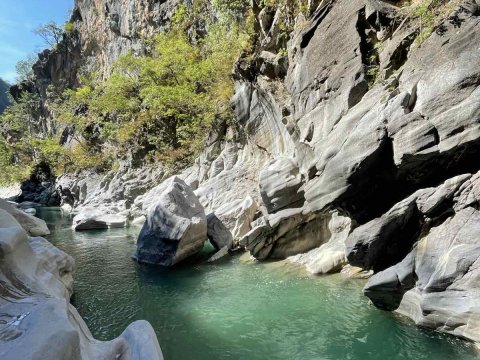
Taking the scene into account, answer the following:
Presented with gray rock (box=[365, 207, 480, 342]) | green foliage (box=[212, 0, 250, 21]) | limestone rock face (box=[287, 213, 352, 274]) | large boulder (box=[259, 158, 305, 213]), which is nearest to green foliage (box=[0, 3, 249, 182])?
green foliage (box=[212, 0, 250, 21])

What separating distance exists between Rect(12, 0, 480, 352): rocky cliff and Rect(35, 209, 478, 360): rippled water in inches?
24.7

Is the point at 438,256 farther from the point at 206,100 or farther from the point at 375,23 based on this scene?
the point at 206,100

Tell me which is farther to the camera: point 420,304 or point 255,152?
point 255,152

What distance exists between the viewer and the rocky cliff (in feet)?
23.9

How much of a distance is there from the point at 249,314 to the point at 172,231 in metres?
5.43

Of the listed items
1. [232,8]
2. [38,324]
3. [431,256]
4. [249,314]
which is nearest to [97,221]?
[232,8]

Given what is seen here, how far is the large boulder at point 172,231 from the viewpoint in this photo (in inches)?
524

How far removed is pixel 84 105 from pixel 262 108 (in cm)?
3184

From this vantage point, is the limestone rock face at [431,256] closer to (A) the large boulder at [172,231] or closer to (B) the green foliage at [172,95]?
(A) the large boulder at [172,231]


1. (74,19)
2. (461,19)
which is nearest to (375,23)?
(461,19)

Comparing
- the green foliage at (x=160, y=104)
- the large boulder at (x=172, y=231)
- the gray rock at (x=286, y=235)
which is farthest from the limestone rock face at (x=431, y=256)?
the green foliage at (x=160, y=104)

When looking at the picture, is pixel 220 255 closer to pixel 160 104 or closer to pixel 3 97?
pixel 160 104

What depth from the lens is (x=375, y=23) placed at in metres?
11.4

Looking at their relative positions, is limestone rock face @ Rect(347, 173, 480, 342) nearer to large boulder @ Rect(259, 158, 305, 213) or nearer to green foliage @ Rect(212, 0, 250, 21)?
large boulder @ Rect(259, 158, 305, 213)
